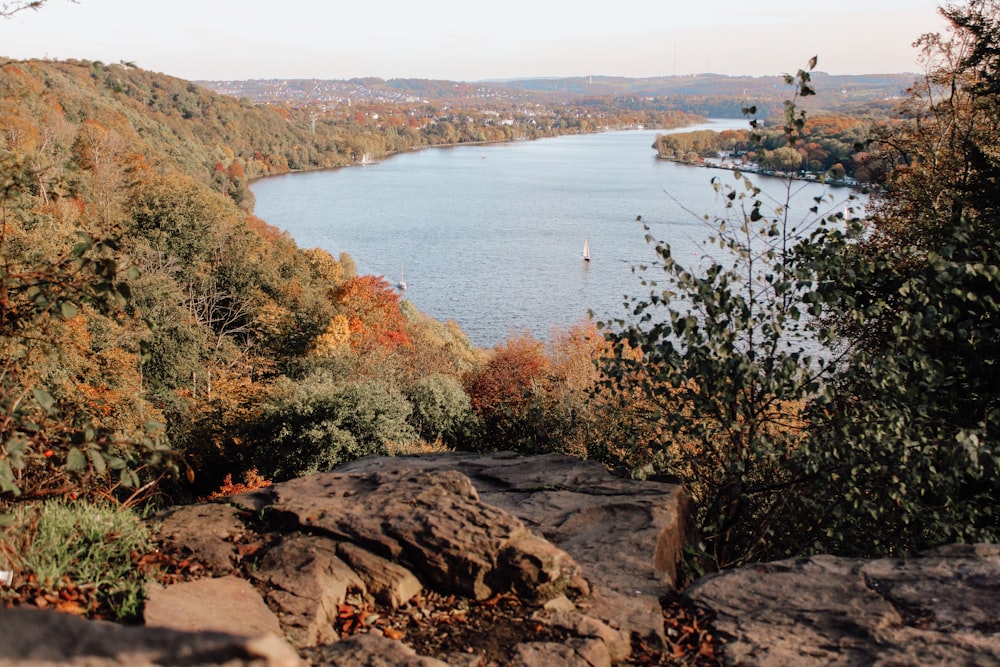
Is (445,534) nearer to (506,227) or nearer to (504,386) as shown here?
(504,386)

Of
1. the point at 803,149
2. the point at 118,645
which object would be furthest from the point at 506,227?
the point at 118,645

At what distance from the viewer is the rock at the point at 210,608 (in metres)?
3.72

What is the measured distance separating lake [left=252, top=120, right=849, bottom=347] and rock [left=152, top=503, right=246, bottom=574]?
17.9m

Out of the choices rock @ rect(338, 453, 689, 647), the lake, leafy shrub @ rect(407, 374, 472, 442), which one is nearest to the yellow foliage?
leafy shrub @ rect(407, 374, 472, 442)

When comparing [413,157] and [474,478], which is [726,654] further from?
[413,157]

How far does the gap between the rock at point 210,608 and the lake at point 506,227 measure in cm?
1888

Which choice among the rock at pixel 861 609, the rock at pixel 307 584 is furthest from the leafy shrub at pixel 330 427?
the rock at pixel 861 609

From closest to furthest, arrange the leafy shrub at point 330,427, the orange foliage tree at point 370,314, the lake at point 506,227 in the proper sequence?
the leafy shrub at point 330,427
the orange foliage tree at point 370,314
the lake at point 506,227

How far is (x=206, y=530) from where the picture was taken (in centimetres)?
514

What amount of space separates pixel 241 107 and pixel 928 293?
139 m

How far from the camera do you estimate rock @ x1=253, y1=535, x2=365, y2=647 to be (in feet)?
13.6

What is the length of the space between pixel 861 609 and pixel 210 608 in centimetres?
326

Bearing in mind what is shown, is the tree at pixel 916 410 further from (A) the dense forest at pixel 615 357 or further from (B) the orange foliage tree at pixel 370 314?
(B) the orange foliage tree at pixel 370 314

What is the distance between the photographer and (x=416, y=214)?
8788 centimetres
